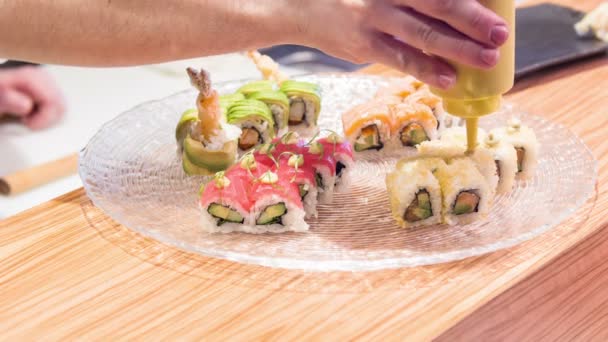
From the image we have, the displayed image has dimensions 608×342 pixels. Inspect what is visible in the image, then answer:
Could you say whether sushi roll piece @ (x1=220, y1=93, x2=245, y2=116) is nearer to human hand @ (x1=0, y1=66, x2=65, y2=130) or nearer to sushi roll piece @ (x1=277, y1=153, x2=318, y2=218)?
sushi roll piece @ (x1=277, y1=153, x2=318, y2=218)

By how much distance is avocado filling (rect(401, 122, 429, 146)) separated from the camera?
1633 millimetres

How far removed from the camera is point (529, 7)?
240 centimetres

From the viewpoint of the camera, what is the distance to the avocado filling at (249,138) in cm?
→ 162

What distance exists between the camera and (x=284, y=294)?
1.13 meters

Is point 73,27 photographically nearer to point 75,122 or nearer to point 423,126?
point 423,126

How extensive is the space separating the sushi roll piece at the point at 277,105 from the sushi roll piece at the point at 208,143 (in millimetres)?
166

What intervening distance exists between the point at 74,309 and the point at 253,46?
19.4 inches

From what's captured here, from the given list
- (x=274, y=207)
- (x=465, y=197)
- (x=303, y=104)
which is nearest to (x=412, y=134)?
(x=303, y=104)

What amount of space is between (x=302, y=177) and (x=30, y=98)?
1.49 metres

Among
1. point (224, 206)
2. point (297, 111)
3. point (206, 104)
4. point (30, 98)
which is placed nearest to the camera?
point (224, 206)

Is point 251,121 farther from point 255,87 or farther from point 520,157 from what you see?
point 520,157

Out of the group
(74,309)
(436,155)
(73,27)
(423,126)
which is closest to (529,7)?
(423,126)

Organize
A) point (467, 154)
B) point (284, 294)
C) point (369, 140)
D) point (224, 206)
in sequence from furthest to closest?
point (369, 140) → point (467, 154) → point (224, 206) → point (284, 294)

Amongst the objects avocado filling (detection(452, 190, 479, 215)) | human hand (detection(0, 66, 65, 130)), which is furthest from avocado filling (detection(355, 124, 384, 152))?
human hand (detection(0, 66, 65, 130))
